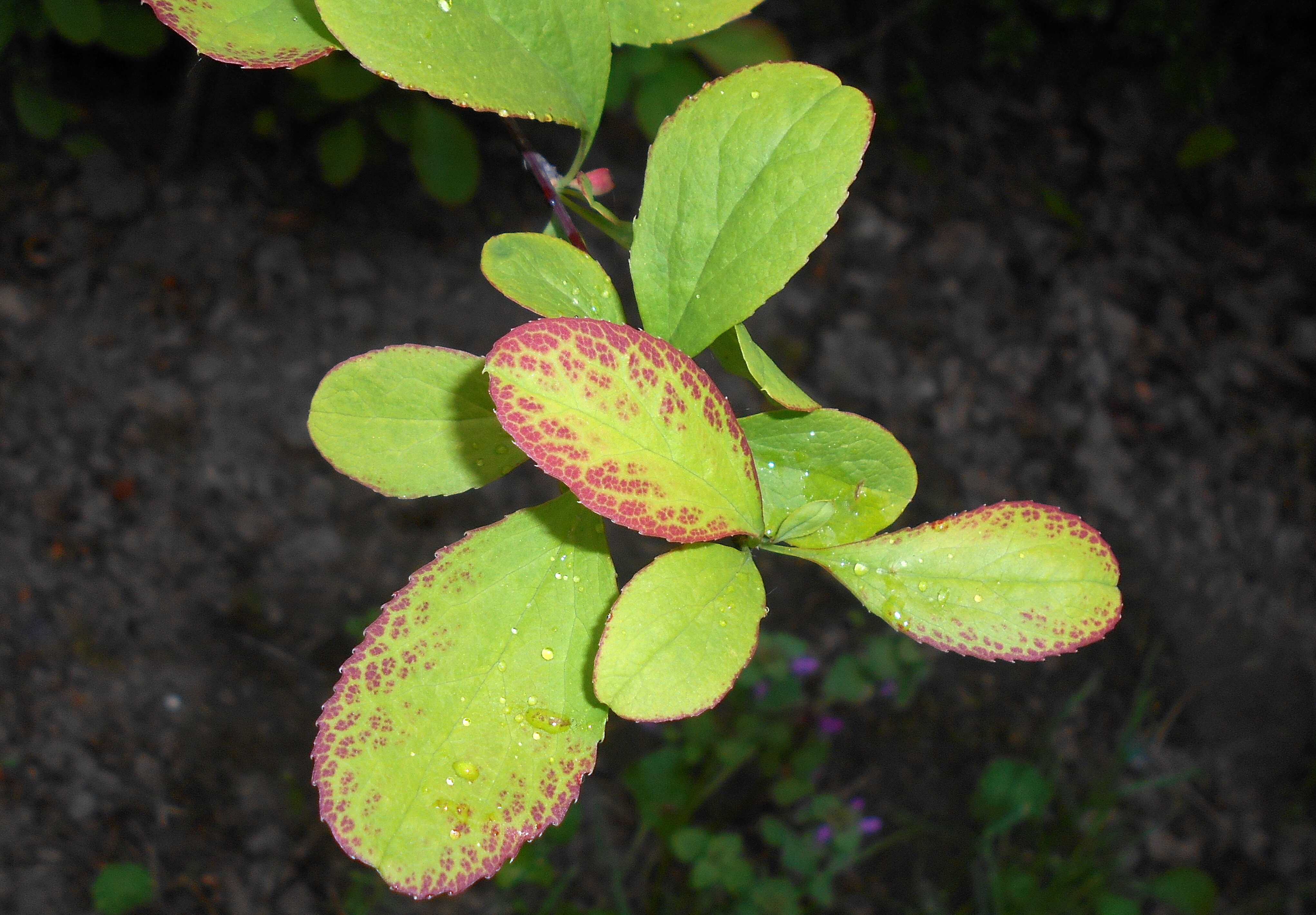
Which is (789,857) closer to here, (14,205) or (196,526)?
(196,526)

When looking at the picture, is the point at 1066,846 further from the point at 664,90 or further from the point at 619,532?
the point at 664,90

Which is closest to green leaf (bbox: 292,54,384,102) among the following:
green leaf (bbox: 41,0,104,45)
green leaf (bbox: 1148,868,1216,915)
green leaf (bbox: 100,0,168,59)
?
green leaf (bbox: 100,0,168,59)

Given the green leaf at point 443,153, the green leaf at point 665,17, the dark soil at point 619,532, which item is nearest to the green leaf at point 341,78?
the green leaf at point 443,153

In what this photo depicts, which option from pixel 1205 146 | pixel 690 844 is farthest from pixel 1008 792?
pixel 1205 146

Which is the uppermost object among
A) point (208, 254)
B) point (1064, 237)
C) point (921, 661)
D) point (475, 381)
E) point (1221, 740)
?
point (475, 381)

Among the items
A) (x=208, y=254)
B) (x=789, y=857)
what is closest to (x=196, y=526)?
(x=208, y=254)

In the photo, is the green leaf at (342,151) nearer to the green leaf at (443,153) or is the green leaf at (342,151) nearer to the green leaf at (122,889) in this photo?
the green leaf at (443,153)
